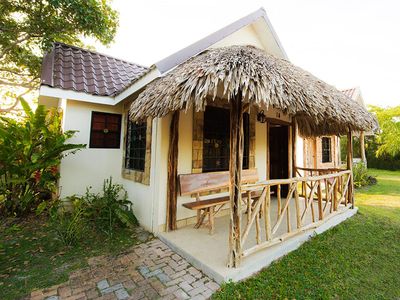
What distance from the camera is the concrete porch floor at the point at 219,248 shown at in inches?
114

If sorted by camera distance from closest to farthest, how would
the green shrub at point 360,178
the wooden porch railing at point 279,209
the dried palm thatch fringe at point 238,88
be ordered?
the dried palm thatch fringe at point 238,88 < the wooden porch railing at point 279,209 < the green shrub at point 360,178

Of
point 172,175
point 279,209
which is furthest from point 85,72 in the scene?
point 279,209

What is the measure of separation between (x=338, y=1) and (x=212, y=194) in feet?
23.7

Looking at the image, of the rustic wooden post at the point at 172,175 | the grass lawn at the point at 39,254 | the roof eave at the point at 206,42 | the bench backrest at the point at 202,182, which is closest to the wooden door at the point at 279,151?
the bench backrest at the point at 202,182

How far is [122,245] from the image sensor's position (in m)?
3.95

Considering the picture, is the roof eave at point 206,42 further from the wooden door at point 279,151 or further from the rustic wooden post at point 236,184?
the wooden door at point 279,151

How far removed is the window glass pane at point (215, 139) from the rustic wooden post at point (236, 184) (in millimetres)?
2032

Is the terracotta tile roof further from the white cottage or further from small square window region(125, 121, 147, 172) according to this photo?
small square window region(125, 121, 147, 172)

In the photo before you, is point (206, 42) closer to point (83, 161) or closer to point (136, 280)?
point (83, 161)

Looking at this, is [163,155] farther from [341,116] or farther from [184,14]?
[184,14]

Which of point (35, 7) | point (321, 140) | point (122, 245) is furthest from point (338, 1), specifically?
point (35, 7)

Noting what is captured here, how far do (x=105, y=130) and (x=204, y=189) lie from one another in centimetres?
352

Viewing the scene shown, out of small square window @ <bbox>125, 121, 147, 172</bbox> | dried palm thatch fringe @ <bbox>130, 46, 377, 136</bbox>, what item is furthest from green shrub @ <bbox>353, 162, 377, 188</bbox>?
small square window @ <bbox>125, 121, 147, 172</bbox>

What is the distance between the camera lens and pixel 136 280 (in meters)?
2.90
